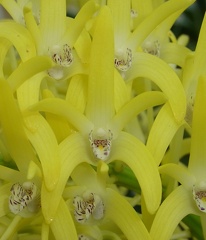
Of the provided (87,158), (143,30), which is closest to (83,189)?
(87,158)

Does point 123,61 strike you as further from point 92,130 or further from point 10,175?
point 10,175

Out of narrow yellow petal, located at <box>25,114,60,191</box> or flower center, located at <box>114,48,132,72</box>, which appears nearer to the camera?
narrow yellow petal, located at <box>25,114,60,191</box>

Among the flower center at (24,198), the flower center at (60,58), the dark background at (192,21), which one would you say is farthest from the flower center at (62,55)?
the dark background at (192,21)

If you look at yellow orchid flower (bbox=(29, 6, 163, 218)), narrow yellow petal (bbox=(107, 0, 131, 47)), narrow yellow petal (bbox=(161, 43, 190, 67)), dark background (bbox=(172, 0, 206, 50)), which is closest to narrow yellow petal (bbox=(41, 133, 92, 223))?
yellow orchid flower (bbox=(29, 6, 163, 218))

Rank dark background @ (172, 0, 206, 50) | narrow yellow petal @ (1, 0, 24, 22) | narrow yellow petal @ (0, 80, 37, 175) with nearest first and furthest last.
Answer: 1. narrow yellow petal @ (0, 80, 37, 175)
2. narrow yellow petal @ (1, 0, 24, 22)
3. dark background @ (172, 0, 206, 50)

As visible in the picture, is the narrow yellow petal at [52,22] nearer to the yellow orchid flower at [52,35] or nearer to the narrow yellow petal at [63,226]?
the yellow orchid flower at [52,35]

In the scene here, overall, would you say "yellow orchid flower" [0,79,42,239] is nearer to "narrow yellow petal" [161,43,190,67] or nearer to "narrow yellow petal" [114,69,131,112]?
"narrow yellow petal" [114,69,131,112]

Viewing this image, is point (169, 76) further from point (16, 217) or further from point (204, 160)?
point (16, 217)

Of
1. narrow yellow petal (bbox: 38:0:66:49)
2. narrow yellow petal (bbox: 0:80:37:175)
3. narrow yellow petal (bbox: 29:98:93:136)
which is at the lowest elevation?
narrow yellow petal (bbox: 0:80:37:175)
